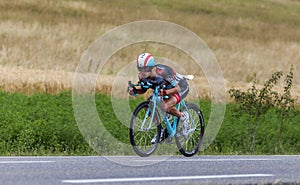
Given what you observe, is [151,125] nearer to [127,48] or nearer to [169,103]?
[169,103]

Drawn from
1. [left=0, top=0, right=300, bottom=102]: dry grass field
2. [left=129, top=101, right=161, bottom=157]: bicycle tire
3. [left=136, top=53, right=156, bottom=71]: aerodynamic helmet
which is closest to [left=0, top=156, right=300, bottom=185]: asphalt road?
[left=129, top=101, right=161, bottom=157]: bicycle tire

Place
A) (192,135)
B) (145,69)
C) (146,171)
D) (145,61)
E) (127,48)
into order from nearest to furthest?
(146,171) < (145,61) < (145,69) < (192,135) < (127,48)

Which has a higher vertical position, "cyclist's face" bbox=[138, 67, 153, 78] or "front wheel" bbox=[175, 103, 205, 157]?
"cyclist's face" bbox=[138, 67, 153, 78]

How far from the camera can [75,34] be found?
1581 inches

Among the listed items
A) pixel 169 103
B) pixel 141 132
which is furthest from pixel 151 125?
pixel 169 103

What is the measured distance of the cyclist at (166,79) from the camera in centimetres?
1091

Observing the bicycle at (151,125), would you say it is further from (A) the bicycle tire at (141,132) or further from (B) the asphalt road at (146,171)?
(B) the asphalt road at (146,171)

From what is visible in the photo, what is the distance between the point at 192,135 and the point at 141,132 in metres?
1.53

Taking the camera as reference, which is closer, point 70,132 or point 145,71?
point 145,71

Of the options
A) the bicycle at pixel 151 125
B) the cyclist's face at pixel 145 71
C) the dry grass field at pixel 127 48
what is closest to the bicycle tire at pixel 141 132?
the bicycle at pixel 151 125

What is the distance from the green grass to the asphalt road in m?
3.81

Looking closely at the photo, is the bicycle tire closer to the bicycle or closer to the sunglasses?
the bicycle

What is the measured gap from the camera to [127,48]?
38.3 meters

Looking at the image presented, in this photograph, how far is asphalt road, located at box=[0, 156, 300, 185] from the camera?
30.6ft
